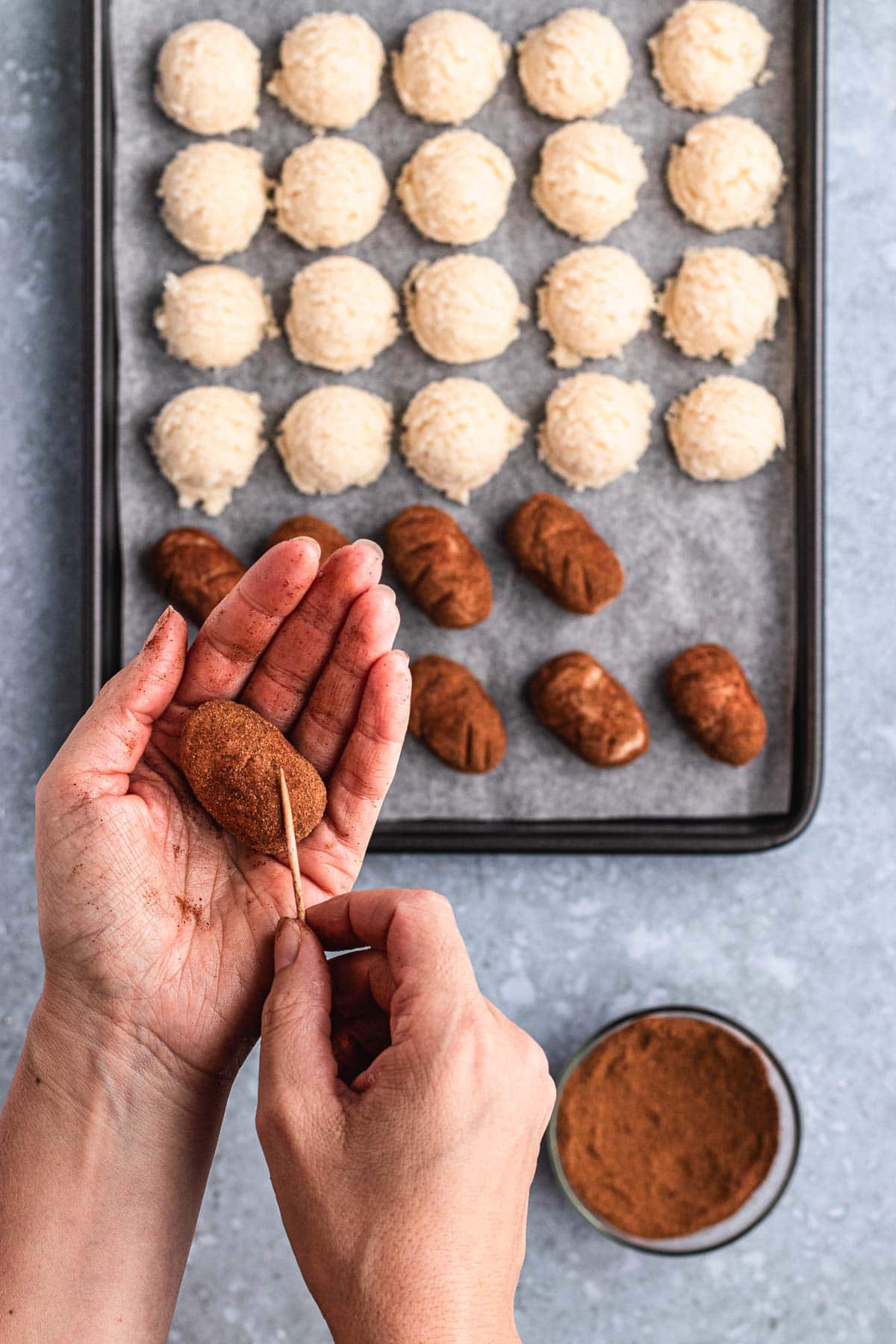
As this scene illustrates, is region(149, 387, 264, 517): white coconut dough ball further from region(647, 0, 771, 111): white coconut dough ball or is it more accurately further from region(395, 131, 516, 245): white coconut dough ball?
region(647, 0, 771, 111): white coconut dough ball

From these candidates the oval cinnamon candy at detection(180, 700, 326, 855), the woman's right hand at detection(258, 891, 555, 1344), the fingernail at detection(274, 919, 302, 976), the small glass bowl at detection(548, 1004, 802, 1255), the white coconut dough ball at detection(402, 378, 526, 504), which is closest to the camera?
the woman's right hand at detection(258, 891, 555, 1344)

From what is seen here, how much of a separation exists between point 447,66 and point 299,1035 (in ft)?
6.05

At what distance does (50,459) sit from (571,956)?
4.75ft

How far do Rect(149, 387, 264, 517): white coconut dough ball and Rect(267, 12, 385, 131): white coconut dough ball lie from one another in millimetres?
591

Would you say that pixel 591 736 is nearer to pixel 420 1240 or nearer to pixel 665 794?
pixel 665 794

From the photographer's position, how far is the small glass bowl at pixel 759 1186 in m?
1.98

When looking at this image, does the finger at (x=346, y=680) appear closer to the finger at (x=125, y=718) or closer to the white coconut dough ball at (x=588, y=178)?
the finger at (x=125, y=718)

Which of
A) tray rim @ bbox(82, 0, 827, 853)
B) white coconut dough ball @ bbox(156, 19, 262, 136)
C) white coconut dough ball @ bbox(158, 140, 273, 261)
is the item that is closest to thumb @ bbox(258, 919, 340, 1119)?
tray rim @ bbox(82, 0, 827, 853)

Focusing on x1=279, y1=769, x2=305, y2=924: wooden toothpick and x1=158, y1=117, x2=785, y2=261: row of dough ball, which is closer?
x1=279, y1=769, x2=305, y2=924: wooden toothpick

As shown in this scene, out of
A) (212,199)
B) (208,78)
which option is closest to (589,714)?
(212,199)

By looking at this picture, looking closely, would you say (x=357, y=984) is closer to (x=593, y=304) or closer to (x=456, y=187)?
(x=593, y=304)

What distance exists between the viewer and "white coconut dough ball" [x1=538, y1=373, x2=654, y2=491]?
2.10 m

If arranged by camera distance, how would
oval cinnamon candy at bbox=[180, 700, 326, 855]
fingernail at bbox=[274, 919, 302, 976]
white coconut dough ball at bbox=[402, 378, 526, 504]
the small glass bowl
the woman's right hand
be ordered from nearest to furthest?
the woman's right hand < fingernail at bbox=[274, 919, 302, 976] < oval cinnamon candy at bbox=[180, 700, 326, 855] < the small glass bowl < white coconut dough ball at bbox=[402, 378, 526, 504]

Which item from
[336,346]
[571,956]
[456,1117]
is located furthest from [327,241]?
[456,1117]
